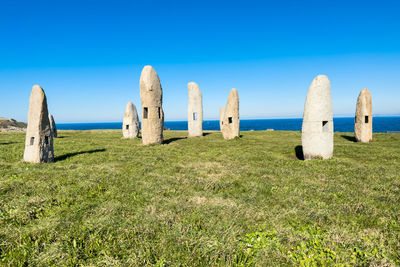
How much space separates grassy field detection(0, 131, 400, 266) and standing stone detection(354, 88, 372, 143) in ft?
33.8

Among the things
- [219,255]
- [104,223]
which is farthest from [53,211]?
[219,255]

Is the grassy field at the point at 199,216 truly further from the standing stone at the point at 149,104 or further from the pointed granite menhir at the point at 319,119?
the standing stone at the point at 149,104

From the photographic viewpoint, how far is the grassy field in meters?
3.71

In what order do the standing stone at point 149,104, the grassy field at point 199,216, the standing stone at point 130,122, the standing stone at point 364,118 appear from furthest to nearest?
the standing stone at point 130,122 → the standing stone at point 364,118 → the standing stone at point 149,104 → the grassy field at point 199,216

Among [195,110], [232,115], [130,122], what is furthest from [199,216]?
[195,110]

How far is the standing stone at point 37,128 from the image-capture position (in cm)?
998

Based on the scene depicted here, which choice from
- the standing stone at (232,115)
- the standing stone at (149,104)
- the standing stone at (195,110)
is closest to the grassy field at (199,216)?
the standing stone at (149,104)

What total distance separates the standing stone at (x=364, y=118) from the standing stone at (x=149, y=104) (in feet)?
55.9

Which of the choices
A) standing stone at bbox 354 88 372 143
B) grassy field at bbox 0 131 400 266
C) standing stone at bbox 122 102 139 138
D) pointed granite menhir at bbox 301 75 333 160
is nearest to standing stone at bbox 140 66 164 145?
standing stone at bbox 122 102 139 138

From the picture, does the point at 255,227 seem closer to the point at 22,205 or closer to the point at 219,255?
the point at 219,255

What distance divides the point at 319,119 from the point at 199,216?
910cm

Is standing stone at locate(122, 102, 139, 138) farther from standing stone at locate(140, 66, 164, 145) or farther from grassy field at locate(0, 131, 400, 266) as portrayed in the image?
grassy field at locate(0, 131, 400, 266)

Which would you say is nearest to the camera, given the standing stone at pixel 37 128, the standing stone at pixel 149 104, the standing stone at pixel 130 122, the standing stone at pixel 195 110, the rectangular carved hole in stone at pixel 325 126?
the standing stone at pixel 37 128

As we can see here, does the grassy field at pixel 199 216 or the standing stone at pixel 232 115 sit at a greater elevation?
the standing stone at pixel 232 115
